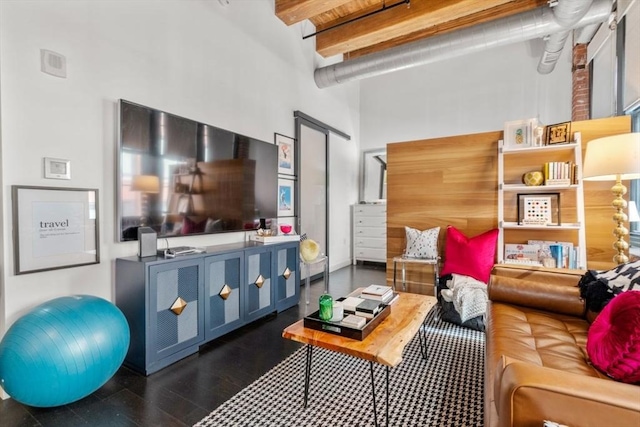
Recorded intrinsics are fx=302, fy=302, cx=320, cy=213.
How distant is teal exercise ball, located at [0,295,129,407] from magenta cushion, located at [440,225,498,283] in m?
3.03

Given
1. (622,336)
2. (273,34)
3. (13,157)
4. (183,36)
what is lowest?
(622,336)

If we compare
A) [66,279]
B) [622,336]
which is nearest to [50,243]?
[66,279]

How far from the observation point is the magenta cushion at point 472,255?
3.11 m

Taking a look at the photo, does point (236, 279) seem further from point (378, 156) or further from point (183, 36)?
point (378, 156)

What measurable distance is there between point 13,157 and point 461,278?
3.62 meters

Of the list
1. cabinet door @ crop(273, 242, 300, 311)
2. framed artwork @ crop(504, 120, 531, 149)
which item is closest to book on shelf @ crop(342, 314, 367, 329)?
cabinet door @ crop(273, 242, 300, 311)

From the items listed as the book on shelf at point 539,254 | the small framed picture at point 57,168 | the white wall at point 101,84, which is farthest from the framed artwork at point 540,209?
the small framed picture at point 57,168

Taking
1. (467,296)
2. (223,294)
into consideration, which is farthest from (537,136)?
(223,294)

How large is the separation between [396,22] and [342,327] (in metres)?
3.54

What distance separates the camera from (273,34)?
381 cm

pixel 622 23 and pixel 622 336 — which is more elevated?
pixel 622 23

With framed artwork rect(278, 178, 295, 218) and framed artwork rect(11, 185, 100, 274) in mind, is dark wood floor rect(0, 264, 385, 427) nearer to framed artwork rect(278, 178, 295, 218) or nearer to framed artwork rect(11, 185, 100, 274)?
framed artwork rect(11, 185, 100, 274)

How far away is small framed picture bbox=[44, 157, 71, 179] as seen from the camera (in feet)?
6.16

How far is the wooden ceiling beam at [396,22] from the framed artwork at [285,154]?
4.64 feet
